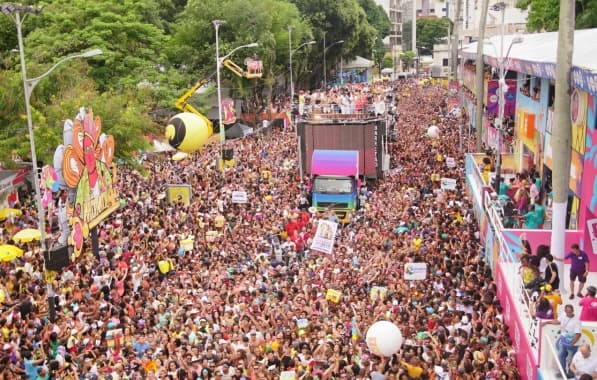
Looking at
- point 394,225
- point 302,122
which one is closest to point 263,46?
point 302,122

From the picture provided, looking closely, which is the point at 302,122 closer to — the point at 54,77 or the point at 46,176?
the point at 54,77

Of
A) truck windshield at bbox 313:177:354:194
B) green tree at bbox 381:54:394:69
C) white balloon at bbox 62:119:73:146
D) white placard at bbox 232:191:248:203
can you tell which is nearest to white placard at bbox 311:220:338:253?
white balloon at bbox 62:119:73:146

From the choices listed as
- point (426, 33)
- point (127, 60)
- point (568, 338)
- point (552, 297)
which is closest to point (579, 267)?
point (552, 297)

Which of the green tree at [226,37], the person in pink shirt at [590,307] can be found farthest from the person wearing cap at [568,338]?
the green tree at [226,37]

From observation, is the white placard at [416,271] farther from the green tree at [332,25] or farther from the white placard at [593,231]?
the green tree at [332,25]

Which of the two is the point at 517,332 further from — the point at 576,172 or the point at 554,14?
the point at 554,14

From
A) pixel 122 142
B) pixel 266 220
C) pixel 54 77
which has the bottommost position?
pixel 266 220
